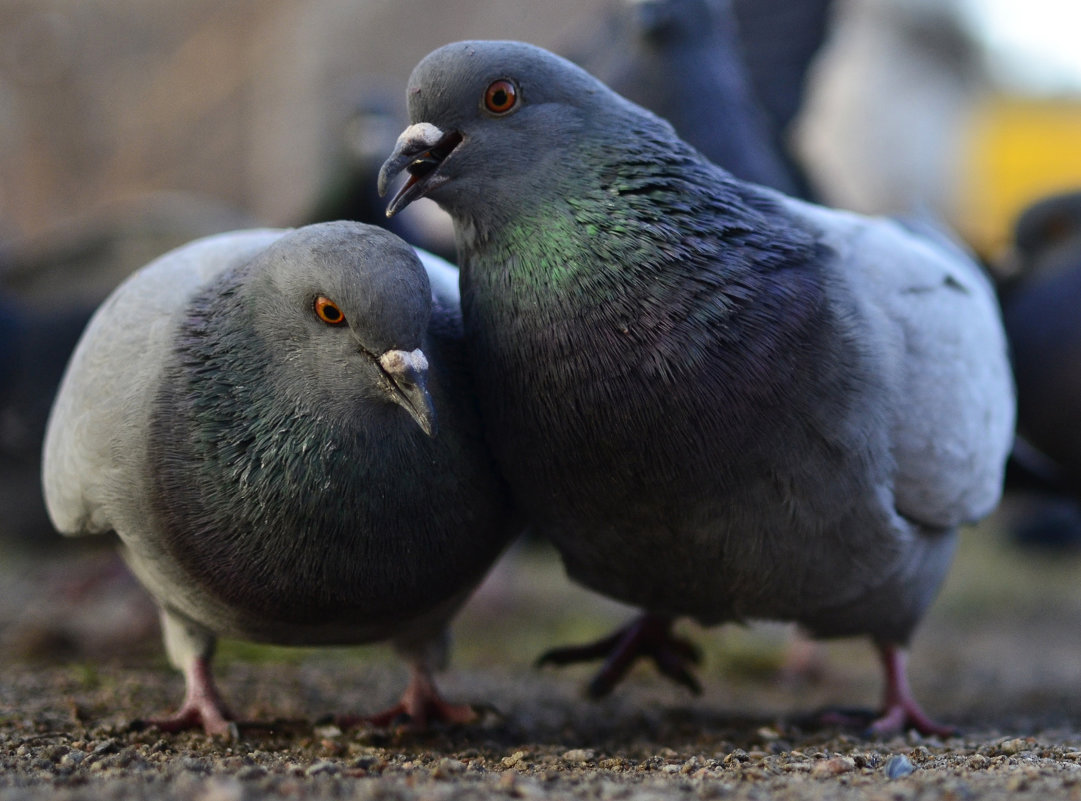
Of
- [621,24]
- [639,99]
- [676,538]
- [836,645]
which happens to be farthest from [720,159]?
[836,645]

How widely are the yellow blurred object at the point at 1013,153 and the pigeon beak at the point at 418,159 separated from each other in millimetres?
18266

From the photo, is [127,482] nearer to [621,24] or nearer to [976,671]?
[621,24]

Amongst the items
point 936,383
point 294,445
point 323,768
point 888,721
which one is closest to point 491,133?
point 294,445

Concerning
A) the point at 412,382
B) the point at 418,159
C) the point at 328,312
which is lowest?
the point at 412,382

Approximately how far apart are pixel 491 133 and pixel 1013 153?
24574 millimetres

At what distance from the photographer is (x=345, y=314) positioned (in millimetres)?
3217

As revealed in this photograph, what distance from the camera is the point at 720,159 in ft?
18.2

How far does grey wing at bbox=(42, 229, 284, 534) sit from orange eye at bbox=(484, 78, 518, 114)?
90cm

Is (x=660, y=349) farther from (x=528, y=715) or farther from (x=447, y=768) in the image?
(x=528, y=715)

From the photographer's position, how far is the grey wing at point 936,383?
3.98 meters

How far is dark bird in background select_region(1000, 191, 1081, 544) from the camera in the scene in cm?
628

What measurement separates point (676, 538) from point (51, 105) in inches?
634

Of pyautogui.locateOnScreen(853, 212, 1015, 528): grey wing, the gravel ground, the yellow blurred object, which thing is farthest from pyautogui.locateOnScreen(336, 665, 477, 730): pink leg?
the yellow blurred object

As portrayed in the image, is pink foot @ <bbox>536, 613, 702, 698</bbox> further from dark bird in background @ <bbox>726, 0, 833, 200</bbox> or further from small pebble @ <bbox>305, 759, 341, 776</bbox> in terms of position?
dark bird in background @ <bbox>726, 0, 833, 200</bbox>
